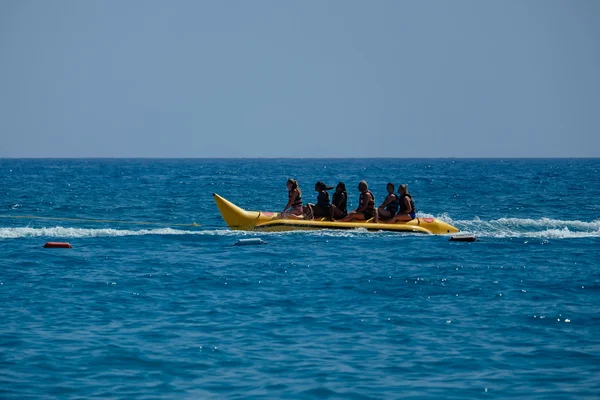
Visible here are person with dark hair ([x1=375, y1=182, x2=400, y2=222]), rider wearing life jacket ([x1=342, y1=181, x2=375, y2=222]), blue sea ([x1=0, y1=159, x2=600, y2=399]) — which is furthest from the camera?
person with dark hair ([x1=375, y1=182, x2=400, y2=222])

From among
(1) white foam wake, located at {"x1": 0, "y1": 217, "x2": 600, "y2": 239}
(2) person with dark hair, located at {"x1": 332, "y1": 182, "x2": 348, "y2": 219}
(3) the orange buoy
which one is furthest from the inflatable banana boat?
(3) the orange buoy

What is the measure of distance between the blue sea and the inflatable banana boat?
8.9 inches

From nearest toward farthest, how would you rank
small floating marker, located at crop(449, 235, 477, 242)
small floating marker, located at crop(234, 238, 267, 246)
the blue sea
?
the blue sea, small floating marker, located at crop(234, 238, 267, 246), small floating marker, located at crop(449, 235, 477, 242)

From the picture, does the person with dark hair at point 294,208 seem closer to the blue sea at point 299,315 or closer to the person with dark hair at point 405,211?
the blue sea at point 299,315

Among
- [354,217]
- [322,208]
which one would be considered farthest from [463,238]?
[322,208]

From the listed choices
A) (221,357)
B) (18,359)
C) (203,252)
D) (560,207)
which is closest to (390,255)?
(203,252)

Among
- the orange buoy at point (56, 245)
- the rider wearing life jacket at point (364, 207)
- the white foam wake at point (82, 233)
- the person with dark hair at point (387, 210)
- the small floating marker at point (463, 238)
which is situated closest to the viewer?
the orange buoy at point (56, 245)

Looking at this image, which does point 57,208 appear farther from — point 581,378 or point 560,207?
point 581,378

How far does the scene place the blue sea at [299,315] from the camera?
8742 mm

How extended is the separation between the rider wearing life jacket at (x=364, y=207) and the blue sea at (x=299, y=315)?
600mm

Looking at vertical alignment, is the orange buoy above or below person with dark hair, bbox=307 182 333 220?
below

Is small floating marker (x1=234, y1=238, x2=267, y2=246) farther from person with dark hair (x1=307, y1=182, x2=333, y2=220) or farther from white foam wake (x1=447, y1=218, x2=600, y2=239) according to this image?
white foam wake (x1=447, y1=218, x2=600, y2=239)

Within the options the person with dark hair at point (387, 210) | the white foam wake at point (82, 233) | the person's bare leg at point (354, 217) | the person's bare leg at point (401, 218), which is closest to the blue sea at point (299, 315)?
the white foam wake at point (82, 233)

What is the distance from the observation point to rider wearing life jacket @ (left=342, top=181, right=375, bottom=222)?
19.7 meters
